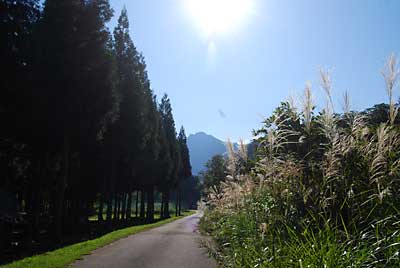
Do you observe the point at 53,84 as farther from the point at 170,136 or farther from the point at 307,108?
the point at 170,136

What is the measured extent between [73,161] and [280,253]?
21.4 metres

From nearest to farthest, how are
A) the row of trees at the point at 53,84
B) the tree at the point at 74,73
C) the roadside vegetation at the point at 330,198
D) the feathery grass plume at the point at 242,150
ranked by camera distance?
the roadside vegetation at the point at 330,198
the feathery grass plume at the point at 242,150
the row of trees at the point at 53,84
the tree at the point at 74,73

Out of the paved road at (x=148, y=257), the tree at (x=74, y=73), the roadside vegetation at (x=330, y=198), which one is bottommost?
the paved road at (x=148, y=257)

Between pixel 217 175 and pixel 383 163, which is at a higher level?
pixel 217 175

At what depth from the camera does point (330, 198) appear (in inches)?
155

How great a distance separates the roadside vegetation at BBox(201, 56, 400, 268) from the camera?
3436mm

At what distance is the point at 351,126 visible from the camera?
477 cm

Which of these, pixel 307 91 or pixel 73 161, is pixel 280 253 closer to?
pixel 307 91

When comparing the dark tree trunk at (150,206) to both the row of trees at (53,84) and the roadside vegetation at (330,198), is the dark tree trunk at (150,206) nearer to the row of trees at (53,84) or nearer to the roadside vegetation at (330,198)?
the row of trees at (53,84)

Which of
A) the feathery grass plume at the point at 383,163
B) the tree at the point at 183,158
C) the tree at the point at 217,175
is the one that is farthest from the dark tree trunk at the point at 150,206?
the feathery grass plume at the point at 383,163

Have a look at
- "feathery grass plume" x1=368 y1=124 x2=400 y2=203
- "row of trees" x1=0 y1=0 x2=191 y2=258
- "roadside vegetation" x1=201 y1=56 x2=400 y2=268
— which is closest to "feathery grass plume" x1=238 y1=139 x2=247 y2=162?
"roadside vegetation" x1=201 y1=56 x2=400 y2=268

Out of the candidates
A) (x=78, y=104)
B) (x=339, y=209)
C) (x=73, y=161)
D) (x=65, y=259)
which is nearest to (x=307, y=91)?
(x=339, y=209)

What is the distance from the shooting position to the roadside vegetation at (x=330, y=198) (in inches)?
135

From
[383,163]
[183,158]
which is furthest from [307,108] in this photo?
[183,158]
